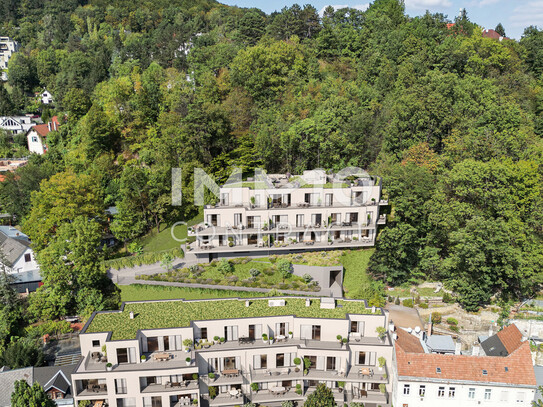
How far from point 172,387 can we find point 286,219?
79.0 feet

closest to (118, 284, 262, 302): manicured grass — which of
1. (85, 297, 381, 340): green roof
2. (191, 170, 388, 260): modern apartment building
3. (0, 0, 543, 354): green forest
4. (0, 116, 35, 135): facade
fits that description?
(0, 0, 543, 354): green forest

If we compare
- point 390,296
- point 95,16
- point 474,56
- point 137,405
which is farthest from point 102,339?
point 95,16

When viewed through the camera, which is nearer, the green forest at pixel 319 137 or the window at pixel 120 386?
the window at pixel 120 386

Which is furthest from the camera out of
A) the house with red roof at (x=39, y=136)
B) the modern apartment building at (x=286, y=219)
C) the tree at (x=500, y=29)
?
the tree at (x=500, y=29)

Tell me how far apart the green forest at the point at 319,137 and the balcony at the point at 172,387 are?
17063 mm

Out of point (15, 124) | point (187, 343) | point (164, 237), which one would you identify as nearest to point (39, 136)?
point (15, 124)

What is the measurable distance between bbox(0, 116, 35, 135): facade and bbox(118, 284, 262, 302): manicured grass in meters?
67.2

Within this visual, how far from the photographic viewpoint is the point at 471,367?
3331 cm

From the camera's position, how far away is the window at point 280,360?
117 ft

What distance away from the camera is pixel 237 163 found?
202ft

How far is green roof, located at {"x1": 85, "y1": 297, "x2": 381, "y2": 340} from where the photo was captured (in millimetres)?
35125

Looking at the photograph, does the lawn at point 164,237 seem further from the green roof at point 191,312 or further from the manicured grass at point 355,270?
the manicured grass at point 355,270

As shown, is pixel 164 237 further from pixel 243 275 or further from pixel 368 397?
pixel 368 397

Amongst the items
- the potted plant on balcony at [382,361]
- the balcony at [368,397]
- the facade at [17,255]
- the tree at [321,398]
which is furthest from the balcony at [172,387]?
the facade at [17,255]
